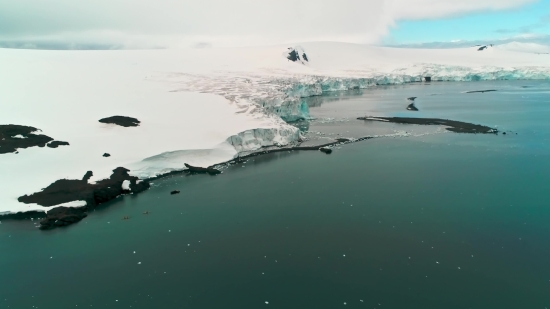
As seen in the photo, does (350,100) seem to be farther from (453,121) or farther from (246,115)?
(246,115)

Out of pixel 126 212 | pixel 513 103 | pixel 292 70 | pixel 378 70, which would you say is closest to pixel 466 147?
pixel 126 212

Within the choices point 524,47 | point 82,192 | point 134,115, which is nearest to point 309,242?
point 82,192

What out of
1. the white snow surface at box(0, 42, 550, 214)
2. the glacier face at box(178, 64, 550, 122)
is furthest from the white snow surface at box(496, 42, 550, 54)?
the white snow surface at box(0, 42, 550, 214)

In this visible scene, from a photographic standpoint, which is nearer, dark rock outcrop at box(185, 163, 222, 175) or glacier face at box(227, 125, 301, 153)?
dark rock outcrop at box(185, 163, 222, 175)

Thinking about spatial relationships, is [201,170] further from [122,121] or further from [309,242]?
[309,242]

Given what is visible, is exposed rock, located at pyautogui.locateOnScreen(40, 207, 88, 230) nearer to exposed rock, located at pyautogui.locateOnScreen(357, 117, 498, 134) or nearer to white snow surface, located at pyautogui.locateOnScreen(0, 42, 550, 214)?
white snow surface, located at pyautogui.locateOnScreen(0, 42, 550, 214)
